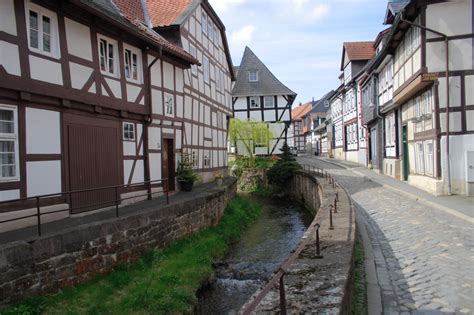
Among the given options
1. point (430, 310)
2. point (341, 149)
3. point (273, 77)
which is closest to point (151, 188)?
point (430, 310)

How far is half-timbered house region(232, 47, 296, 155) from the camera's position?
41562 millimetres

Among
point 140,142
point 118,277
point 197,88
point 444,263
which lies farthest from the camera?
point 197,88

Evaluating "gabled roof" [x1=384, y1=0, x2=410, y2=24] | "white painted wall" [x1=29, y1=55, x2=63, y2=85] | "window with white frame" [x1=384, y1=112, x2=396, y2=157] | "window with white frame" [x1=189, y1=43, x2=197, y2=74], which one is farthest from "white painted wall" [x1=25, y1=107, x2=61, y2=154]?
"window with white frame" [x1=384, y1=112, x2=396, y2=157]

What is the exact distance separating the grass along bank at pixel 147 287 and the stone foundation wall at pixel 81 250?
0.65 feet

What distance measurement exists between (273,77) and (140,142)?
29.9 meters

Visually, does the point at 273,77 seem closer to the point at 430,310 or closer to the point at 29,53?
the point at 29,53

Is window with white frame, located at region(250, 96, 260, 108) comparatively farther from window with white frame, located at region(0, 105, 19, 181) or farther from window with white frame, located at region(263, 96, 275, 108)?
window with white frame, located at region(0, 105, 19, 181)

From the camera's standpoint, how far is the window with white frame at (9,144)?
9.16 metres

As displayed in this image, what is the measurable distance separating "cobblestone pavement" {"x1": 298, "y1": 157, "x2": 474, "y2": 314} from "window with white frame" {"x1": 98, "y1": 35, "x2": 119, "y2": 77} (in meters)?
8.76

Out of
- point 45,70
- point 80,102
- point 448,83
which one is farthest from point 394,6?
point 45,70

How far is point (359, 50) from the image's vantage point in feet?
126

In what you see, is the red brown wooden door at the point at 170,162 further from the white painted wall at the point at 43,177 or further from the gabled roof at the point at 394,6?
the gabled roof at the point at 394,6

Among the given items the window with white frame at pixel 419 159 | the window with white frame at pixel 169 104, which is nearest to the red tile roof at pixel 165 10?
the window with white frame at pixel 169 104

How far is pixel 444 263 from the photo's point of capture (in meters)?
7.77
